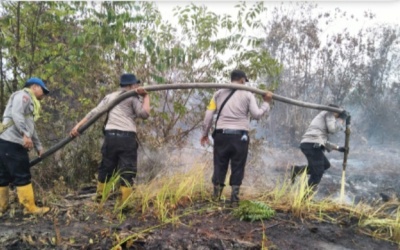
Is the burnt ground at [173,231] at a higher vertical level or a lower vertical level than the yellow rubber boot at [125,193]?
lower

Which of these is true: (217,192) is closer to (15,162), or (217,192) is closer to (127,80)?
(127,80)

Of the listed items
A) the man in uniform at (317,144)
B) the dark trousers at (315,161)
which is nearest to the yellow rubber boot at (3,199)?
the man in uniform at (317,144)

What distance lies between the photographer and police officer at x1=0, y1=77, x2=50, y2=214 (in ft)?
13.4

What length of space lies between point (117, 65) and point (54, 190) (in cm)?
256

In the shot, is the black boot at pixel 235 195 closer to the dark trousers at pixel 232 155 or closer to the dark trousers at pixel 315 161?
the dark trousers at pixel 232 155

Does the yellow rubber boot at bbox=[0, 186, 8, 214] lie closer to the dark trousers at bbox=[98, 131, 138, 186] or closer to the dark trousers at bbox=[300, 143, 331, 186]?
the dark trousers at bbox=[98, 131, 138, 186]

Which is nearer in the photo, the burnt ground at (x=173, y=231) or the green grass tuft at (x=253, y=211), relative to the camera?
the burnt ground at (x=173, y=231)

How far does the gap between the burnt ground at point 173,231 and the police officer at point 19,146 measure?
0.67 feet

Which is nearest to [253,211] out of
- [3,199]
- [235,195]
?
[235,195]

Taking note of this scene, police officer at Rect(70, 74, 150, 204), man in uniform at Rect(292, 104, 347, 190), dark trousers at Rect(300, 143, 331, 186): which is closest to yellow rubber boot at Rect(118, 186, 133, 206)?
police officer at Rect(70, 74, 150, 204)

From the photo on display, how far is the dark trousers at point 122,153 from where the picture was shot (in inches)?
173

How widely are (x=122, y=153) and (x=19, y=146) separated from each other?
3.96 feet

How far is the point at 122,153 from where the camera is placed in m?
4.45

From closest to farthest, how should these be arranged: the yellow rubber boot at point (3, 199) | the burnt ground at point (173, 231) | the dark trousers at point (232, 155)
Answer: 1. the burnt ground at point (173, 231)
2. the yellow rubber boot at point (3, 199)
3. the dark trousers at point (232, 155)
